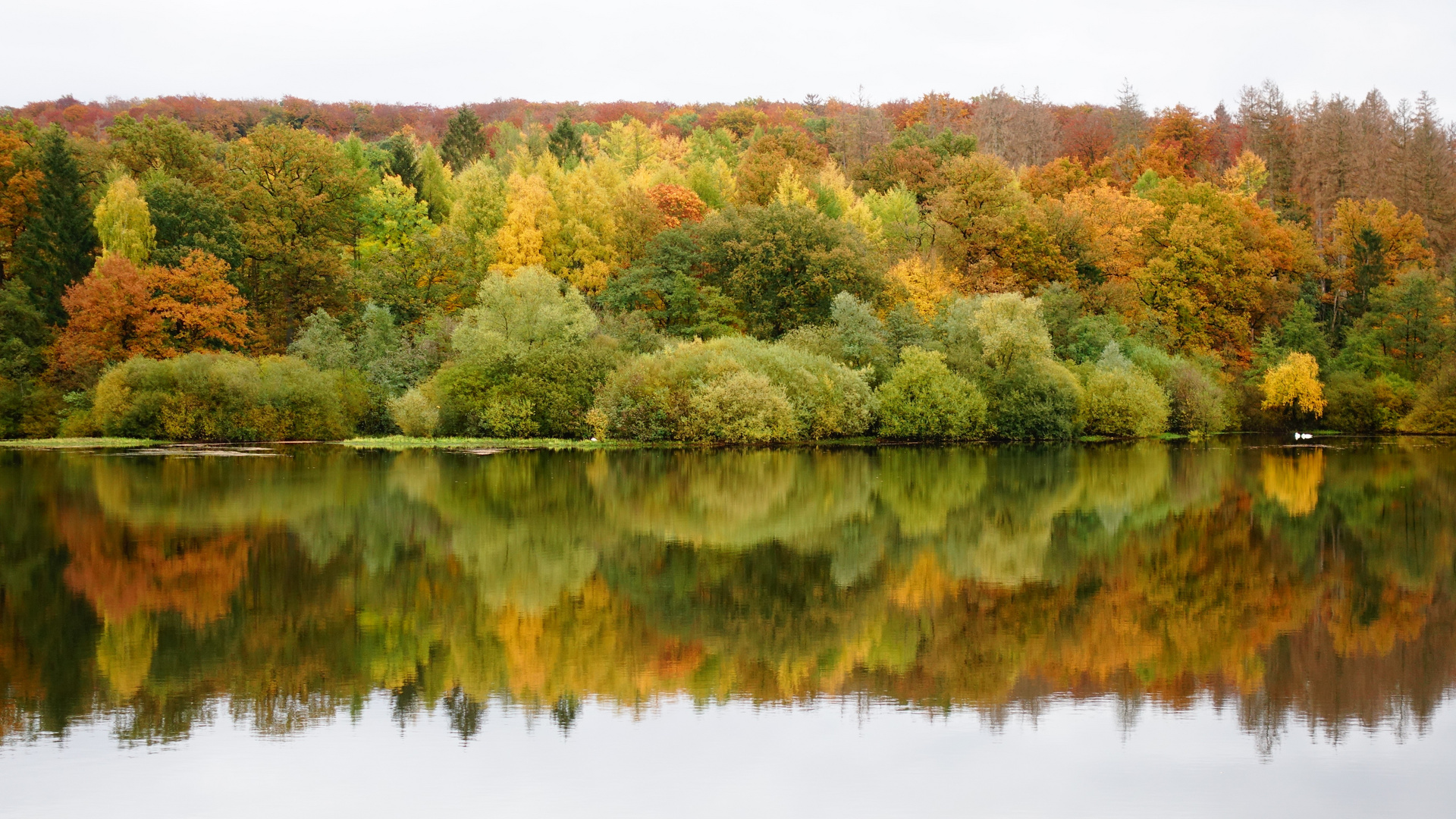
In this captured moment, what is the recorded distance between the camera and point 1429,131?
6944cm

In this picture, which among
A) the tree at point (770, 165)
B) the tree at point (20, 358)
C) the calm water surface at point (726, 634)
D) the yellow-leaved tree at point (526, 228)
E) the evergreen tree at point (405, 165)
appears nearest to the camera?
the calm water surface at point (726, 634)

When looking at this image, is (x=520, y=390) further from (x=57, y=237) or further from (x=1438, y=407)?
(x=1438, y=407)

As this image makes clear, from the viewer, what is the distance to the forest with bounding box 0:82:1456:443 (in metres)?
42.1

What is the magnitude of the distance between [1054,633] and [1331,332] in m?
53.4

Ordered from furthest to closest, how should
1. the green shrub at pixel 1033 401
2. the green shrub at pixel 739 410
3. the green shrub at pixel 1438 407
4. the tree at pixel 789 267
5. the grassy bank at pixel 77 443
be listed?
the green shrub at pixel 1438 407 < the tree at pixel 789 267 < the green shrub at pixel 1033 401 < the green shrub at pixel 739 410 < the grassy bank at pixel 77 443

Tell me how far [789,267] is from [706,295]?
3775 mm

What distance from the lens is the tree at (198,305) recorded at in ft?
145

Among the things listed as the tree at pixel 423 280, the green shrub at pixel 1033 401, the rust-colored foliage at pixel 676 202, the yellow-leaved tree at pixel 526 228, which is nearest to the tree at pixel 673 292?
the yellow-leaved tree at pixel 526 228

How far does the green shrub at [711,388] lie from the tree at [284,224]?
1841cm

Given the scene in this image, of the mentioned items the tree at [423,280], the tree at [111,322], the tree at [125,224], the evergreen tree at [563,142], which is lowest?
the tree at [111,322]

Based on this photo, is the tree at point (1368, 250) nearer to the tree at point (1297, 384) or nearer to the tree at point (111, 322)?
the tree at point (1297, 384)

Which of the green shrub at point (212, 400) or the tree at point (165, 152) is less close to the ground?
the tree at point (165, 152)

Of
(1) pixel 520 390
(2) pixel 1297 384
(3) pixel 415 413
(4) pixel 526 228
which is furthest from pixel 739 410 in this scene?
(2) pixel 1297 384

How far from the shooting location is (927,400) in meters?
42.1
